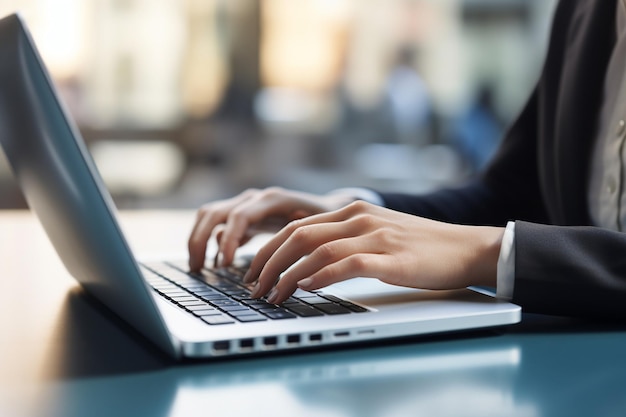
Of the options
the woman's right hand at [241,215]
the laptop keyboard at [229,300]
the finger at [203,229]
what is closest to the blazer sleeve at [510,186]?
the woman's right hand at [241,215]

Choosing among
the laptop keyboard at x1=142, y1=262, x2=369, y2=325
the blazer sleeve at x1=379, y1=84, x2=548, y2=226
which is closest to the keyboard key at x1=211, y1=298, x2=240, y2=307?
the laptop keyboard at x1=142, y1=262, x2=369, y2=325

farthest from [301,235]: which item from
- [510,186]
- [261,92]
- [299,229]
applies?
[261,92]

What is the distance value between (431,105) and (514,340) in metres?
7.01

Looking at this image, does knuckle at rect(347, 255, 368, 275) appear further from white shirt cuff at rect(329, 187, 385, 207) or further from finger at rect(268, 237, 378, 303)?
white shirt cuff at rect(329, 187, 385, 207)

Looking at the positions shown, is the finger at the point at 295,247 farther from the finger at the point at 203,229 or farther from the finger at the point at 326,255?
the finger at the point at 203,229

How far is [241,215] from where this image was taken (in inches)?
36.3

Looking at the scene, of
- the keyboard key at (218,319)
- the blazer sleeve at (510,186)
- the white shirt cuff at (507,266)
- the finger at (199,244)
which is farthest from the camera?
the blazer sleeve at (510,186)

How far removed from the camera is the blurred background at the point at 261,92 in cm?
658

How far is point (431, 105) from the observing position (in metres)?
7.51

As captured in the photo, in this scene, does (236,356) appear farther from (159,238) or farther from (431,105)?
(431,105)

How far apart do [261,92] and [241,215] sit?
623 cm

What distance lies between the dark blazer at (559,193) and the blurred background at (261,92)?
479 cm

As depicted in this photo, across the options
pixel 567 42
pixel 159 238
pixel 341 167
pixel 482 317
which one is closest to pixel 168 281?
pixel 482 317

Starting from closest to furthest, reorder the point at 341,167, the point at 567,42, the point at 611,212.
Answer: the point at 611,212
the point at 567,42
the point at 341,167
